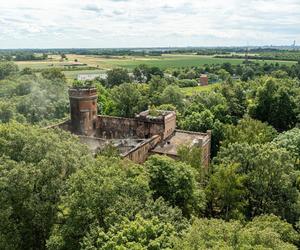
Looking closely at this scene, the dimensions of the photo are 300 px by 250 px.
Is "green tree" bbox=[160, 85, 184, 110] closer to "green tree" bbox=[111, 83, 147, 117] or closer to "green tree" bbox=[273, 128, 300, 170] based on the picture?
"green tree" bbox=[111, 83, 147, 117]

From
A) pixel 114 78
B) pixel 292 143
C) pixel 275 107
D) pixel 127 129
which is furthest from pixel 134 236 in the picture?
pixel 114 78

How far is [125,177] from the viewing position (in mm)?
23062

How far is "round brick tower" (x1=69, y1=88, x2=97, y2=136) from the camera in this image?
43.8m

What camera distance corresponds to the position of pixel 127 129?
4528 centimetres

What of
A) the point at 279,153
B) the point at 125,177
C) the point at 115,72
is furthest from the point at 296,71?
the point at 125,177

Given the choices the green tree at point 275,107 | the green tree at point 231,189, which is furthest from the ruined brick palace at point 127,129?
the green tree at point 275,107

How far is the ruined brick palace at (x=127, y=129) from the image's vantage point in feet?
133

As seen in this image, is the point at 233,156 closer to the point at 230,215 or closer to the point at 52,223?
the point at 230,215

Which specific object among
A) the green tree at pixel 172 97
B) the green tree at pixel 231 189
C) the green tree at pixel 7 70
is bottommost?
the green tree at pixel 231 189

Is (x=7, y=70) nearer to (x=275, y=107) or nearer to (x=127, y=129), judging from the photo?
(x=127, y=129)

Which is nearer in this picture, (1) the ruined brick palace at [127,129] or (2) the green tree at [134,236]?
(2) the green tree at [134,236]

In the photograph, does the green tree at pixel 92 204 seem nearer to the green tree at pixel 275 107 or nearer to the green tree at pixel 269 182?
the green tree at pixel 269 182

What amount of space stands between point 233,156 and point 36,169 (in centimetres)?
1799

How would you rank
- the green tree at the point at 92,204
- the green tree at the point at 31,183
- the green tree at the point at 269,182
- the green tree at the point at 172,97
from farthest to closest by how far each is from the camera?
the green tree at the point at 172,97 → the green tree at the point at 269,182 → the green tree at the point at 31,183 → the green tree at the point at 92,204
